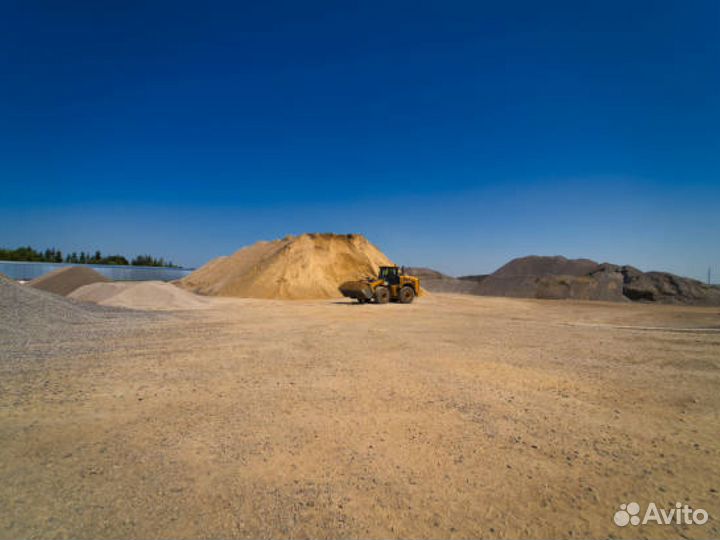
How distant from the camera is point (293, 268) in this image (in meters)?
29.7

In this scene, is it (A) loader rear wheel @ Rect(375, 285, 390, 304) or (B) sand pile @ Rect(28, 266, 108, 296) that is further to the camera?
(B) sand pile @ Rect(28, 266, 108, 296)

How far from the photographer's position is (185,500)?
3.18 meters

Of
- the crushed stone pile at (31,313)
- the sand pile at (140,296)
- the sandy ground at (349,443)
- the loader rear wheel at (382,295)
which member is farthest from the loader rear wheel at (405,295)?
the crushed stone pile at (31,313)

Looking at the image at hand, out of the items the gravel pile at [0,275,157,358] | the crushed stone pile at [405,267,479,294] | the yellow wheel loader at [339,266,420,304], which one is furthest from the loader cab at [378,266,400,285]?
the crushed stone pile at [405,267,479,294]

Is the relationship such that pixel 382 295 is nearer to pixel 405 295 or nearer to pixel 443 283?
pixel 405 295

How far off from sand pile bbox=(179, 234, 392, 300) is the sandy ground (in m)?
20.0

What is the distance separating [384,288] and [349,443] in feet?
60.5

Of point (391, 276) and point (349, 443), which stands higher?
point (391, 276)

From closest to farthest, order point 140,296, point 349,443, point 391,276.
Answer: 1. point 349,443
2. point 140,296
3. point 391,276

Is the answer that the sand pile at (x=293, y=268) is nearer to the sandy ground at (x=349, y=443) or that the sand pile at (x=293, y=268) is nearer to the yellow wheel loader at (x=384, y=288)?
the yellow wheel loader at (x=384, y=288)

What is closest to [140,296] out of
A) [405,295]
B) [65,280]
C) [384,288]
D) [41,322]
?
[41,322]

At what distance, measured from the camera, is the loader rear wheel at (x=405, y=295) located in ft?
75.8

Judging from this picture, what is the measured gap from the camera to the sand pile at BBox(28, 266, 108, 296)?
23672mm

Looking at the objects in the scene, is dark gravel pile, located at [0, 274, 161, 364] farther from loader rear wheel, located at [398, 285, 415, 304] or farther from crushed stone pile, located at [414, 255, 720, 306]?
crushed stone pile, located at [414, 255, 720, 306]
